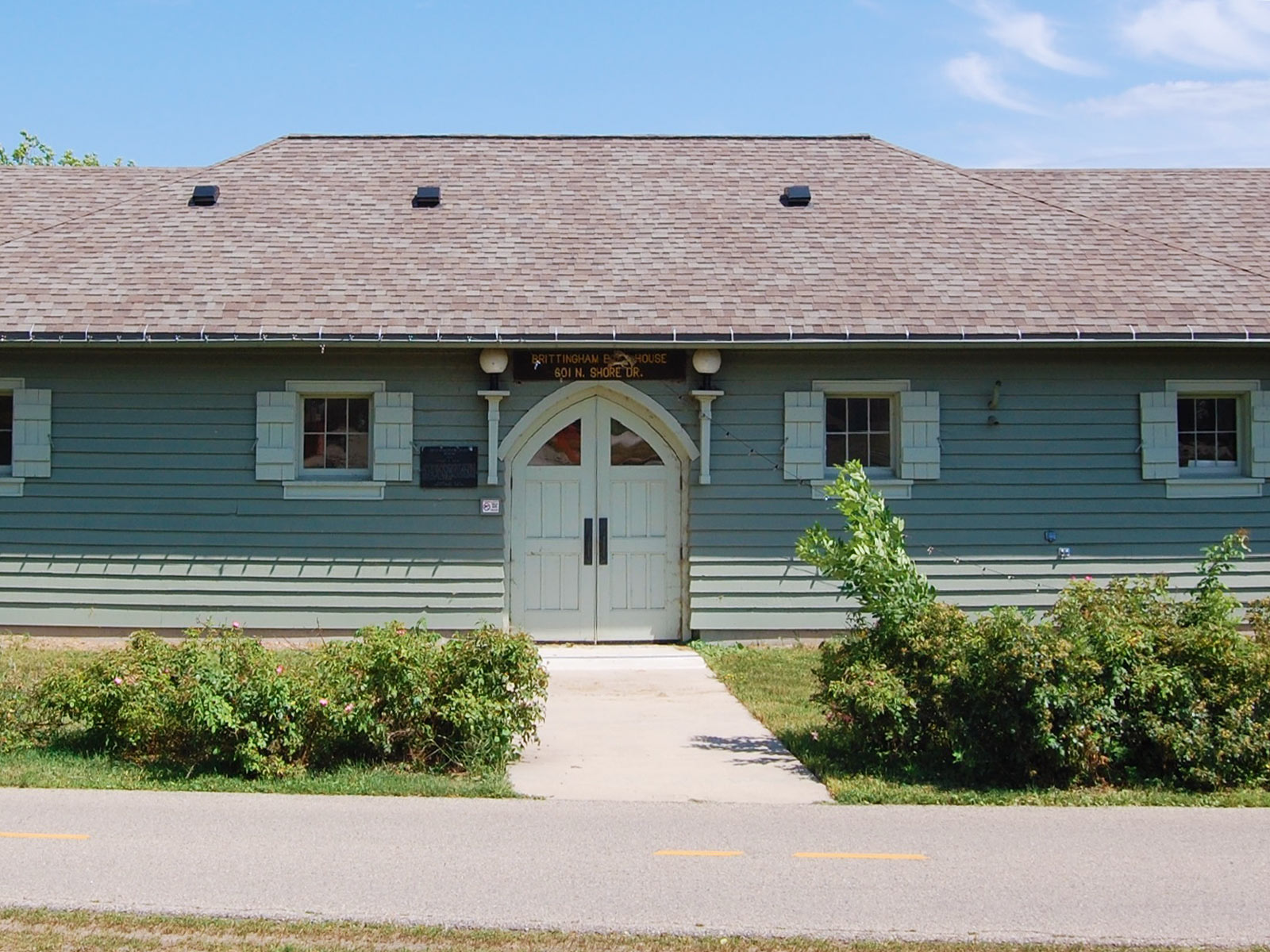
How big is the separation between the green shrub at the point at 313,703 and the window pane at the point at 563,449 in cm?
523

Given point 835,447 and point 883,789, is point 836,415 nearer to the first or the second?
point 835,447

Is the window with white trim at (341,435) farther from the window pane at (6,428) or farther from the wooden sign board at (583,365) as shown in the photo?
the window pane at (6,428)

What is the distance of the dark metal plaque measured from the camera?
513 inches

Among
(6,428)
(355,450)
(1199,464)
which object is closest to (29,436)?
(6,428)

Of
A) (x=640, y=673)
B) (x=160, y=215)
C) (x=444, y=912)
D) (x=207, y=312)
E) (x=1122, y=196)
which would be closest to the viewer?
(x=444, y=912)

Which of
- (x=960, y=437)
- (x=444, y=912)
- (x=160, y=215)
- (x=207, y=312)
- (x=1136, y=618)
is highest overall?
(x=160, y=215)

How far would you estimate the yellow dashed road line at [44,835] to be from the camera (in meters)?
6.50

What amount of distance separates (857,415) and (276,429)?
19.5ft

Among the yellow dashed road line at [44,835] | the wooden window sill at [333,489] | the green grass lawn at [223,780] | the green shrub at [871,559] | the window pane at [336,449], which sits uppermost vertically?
the window pane at [336,449]

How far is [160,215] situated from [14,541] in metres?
4.28

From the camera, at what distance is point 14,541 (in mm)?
13086

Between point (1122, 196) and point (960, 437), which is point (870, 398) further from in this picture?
point (1122, 196)

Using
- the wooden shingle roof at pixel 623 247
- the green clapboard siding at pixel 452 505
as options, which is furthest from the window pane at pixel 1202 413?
the wooden shingle roof at pixel 623 247

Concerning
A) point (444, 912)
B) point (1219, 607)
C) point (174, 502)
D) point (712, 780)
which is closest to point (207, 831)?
point (444, 912)
